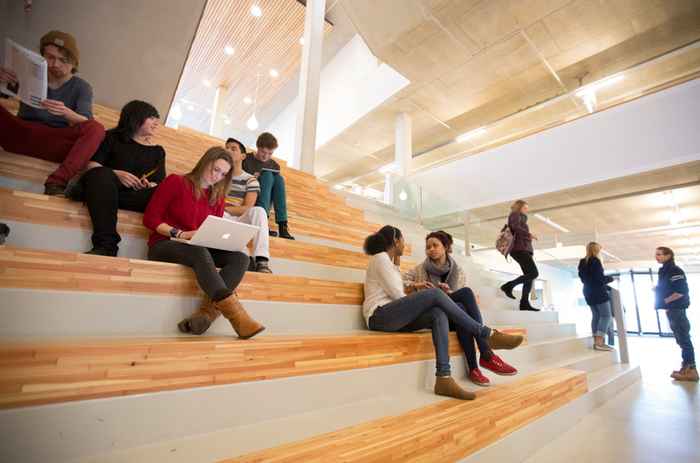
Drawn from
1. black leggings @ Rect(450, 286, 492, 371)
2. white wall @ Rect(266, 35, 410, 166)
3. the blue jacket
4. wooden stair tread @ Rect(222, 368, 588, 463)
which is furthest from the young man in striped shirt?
white wall @ Rect(266, 35, 410, 166)

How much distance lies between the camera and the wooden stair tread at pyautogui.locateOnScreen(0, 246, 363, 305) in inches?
46.5

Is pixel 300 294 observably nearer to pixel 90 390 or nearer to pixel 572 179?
pixel 90 390

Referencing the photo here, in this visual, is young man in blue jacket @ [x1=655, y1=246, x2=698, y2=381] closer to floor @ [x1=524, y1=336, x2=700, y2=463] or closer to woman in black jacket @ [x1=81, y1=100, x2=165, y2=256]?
floor @ [x1=524, y1=336, x2=700, y2=463]

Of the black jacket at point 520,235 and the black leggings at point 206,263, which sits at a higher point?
the black jacket at point 520,235

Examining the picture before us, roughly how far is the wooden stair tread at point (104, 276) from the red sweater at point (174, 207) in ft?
1.06

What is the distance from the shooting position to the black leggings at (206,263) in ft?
4.79

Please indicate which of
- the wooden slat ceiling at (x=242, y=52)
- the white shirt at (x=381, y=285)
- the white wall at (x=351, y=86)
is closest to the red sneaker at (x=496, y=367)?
the white shirt at (x=381, y=285)

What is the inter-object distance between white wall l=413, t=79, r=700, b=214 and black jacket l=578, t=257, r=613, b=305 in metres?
2.25

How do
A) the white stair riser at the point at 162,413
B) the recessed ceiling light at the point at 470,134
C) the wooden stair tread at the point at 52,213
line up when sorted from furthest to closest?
the recessed ceiling light at the point at 470,134
the wooden stair tread at the point at 52,213
the white stair riser at the point at 162,413

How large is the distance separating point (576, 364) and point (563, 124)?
464cm

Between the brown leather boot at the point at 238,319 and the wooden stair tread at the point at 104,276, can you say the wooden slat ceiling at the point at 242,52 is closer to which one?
the wooden stair tread at the point at 104,276

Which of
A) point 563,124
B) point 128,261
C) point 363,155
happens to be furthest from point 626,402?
point 363,155

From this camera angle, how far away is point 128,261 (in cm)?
140

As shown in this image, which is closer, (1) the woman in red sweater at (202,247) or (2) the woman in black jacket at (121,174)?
(1) the woman in red sweater at (202,247)
